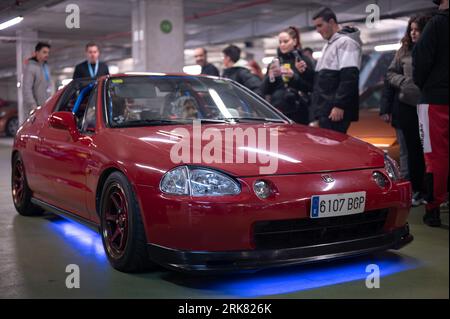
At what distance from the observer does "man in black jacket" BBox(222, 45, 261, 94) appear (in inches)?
251

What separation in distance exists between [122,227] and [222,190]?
73 cm

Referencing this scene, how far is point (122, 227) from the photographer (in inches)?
129

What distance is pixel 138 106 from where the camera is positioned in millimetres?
3979

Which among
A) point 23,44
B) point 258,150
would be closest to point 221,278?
point 258,150

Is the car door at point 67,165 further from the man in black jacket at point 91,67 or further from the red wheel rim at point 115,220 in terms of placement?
the man in black jacket at point 91,67

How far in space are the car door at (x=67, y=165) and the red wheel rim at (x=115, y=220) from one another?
12.7 inches

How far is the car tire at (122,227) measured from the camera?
10.0 feet

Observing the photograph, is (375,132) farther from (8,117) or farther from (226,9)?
(8,117)

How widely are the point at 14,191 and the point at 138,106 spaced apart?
195cm

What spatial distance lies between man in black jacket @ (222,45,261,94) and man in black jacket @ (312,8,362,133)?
48.3 inches

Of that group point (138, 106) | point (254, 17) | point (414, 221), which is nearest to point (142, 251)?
point (138, 106)

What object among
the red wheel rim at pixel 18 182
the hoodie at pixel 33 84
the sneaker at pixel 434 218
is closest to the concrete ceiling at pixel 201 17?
the hoodie at pixel 33 84

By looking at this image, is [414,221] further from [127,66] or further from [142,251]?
[127,66]

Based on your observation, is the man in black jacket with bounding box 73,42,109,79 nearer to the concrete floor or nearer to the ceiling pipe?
the concrete floor
